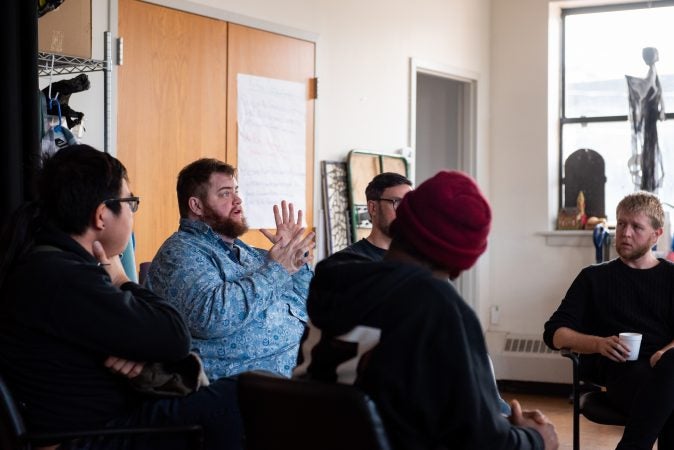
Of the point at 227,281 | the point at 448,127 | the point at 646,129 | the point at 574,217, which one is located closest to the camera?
the point at 227,281

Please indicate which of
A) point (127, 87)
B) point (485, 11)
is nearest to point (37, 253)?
point (127, 87)

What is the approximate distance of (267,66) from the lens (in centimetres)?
498

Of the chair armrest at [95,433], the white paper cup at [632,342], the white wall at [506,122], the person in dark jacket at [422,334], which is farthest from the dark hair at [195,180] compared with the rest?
the white wall at [506,122]

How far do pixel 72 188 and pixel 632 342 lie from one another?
7.06ft

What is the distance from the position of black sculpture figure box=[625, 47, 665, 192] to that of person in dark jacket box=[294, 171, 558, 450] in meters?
4.69

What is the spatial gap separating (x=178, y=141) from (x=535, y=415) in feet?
9.56

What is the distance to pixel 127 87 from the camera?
4.17 meters

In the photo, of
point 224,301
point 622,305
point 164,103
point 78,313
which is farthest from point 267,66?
point 78,313

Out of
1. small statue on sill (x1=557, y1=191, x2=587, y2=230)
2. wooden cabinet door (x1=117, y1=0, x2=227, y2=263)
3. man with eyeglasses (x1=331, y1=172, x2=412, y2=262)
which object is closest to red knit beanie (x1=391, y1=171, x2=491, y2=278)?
man with eyeglasses (x1=331, y1=172, x2=412, y2=262)

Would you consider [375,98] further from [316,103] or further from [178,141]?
[178,141]

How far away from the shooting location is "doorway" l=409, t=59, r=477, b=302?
6.71m

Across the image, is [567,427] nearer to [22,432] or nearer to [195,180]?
[195,180]

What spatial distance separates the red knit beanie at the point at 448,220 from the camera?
1750 mm

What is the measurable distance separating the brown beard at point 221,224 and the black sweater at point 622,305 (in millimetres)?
1362
